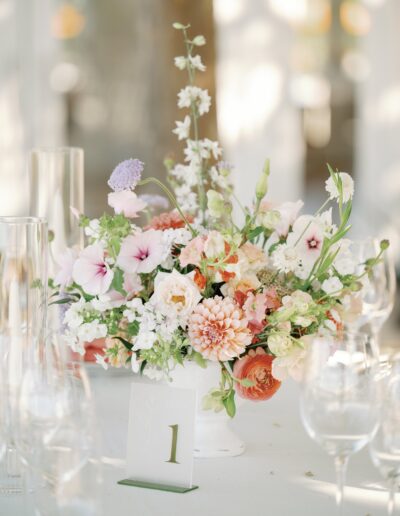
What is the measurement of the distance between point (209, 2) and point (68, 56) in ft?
3.93

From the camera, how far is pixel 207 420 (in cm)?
157

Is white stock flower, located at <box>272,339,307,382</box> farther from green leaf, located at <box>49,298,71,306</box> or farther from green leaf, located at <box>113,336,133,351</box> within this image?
green leaf, located at <box>49,298,71,306</box>

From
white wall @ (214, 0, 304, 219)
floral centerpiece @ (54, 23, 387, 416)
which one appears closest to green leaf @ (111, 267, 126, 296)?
floral centerpiece @ (54, 23, 387, 416)

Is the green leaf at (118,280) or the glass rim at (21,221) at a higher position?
the glass rim at (21,221)

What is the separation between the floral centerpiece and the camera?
1440 mm

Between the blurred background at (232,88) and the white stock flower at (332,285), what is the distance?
3.17m

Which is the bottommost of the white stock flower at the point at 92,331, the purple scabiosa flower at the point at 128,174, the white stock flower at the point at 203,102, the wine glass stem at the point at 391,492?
the wine glass stem at the point at 391,492

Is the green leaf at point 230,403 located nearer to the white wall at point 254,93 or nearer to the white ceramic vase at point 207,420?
the white ceramic vase at point 207,420

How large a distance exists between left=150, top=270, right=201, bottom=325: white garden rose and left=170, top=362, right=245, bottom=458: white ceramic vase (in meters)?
0.14

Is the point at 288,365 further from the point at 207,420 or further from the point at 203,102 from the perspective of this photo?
the point at 203,102

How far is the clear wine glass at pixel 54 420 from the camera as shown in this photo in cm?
114

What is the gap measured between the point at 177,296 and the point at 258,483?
27 centimetres

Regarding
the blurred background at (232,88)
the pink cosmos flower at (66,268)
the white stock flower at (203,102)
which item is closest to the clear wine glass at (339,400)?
the pink cosmos flower at (66,268)

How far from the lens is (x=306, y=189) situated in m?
5.42
